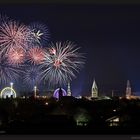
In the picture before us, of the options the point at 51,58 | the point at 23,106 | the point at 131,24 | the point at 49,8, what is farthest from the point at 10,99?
the point at 131,24

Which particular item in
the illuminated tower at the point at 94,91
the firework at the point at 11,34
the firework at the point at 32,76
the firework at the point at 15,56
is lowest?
the illuminated tower at the point at 94,91

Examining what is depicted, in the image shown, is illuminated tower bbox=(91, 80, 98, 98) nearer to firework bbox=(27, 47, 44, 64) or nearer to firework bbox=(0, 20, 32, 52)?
firework bbox=(27, 47, 44, 64)

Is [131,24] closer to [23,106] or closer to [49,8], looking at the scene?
[49,8]

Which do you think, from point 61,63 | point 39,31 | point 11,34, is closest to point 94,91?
point 61,63

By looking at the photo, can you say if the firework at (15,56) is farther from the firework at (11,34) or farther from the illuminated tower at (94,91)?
the illuminated tower at (94,91)

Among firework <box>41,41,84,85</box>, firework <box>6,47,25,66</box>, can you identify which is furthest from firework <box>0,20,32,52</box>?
firework <box>41,41,84,85</box>

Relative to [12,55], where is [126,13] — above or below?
above

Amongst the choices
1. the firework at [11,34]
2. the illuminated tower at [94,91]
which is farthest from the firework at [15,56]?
the illuminated tower at [94,91]
